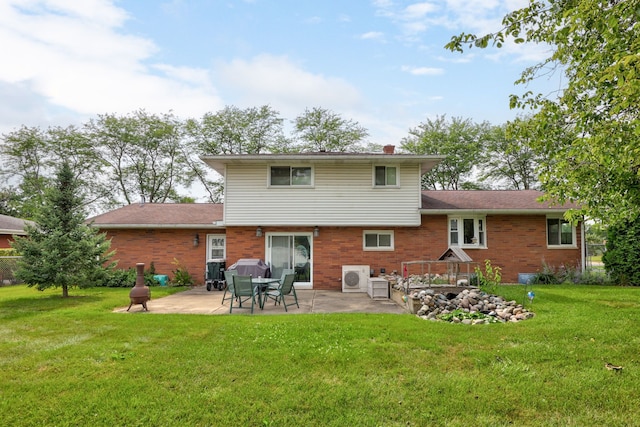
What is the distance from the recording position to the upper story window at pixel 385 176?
13.2m

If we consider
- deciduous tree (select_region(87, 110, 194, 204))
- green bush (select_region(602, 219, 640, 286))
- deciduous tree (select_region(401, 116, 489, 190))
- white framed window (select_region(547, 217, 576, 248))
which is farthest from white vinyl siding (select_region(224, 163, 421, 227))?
deciduous tree (select_region(87, 110, 194, 204))

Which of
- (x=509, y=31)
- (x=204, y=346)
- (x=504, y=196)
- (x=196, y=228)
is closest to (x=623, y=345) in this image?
(x=509, y=31)

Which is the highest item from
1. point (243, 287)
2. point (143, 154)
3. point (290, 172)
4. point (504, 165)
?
point (143, 154)

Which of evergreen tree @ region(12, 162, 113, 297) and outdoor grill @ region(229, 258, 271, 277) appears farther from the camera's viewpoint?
outdoor grill @ region(229, 258, 271, 277)

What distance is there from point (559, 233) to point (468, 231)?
3.53 m

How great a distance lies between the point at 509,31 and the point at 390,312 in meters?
5.87

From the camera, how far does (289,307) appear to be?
9.08 m

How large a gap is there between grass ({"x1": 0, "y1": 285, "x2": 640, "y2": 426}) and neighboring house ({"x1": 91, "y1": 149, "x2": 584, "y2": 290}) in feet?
19.7

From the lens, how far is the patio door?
13.2 metres

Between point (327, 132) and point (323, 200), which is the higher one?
point (327, 132)

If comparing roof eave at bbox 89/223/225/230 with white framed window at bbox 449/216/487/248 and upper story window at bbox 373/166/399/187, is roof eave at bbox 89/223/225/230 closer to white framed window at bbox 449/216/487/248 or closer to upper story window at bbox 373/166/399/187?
upper story window at bbox 373/166/399/187

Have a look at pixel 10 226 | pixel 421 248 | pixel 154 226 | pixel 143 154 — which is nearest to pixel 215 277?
pixel 154 226

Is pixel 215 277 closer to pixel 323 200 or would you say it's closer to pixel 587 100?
pixel 323 200

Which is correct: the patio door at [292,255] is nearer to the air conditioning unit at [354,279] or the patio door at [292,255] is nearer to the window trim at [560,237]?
the air conditioning unit at [354,279]
